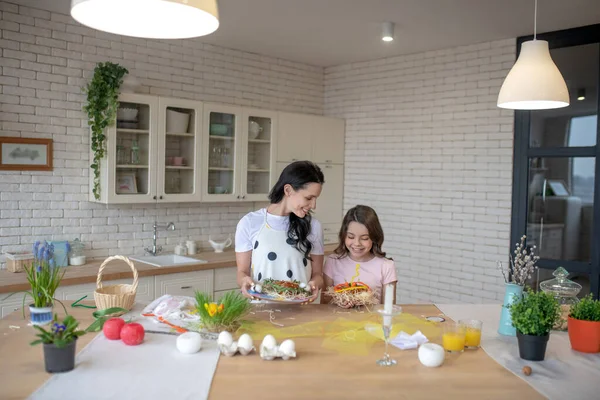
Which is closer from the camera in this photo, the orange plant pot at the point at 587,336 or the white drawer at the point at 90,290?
the orange plant pot at the point at 587,336

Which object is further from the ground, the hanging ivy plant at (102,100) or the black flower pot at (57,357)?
the hanging ivy plant at (102,100)

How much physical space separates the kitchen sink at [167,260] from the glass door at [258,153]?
88cm

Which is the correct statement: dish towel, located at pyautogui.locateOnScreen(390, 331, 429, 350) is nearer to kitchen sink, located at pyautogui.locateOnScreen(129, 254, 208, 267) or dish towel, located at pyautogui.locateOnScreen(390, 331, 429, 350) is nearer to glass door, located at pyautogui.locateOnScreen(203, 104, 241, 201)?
kitchen sink, located at pyautogui.locateOnScreen(129, 254, 208, 267)

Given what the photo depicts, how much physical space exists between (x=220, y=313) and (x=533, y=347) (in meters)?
1.25

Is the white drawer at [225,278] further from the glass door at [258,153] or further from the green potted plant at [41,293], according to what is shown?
the green potted plant at [41,293]

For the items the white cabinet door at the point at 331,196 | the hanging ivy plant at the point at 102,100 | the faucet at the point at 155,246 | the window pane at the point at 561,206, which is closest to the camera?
the hanging ivy plant at the point at 102,100

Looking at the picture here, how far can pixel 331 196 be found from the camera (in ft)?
20.6

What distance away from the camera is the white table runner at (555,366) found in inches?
75.5

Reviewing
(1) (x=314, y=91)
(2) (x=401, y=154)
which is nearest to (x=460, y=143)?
(2) (x=401, y=154)

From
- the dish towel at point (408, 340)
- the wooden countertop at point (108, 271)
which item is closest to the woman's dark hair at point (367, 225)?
the dish towel at point (408, 340)

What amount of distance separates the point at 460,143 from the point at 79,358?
416 cm

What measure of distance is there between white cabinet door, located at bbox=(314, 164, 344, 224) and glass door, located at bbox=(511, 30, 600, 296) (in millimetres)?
1996

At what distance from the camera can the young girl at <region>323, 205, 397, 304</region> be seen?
3090 mm

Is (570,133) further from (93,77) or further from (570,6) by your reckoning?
(93,77)
